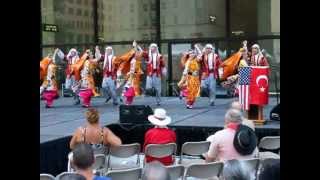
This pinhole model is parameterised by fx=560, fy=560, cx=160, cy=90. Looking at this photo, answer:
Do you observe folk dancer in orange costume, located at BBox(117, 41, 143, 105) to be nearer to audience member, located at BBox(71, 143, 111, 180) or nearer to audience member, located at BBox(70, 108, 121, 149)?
audience member, located at BBox(70, 108, 121, 149)

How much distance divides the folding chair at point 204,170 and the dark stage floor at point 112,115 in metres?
2.88

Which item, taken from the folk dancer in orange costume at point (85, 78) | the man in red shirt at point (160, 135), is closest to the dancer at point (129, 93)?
the folk dancer in orange costume at point (85, 78)

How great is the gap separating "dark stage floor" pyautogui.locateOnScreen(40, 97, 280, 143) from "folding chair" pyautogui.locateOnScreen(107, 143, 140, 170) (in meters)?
1.36

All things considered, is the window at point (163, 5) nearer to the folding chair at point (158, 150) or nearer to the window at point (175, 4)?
the window at point (175, 4)

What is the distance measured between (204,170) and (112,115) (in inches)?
259

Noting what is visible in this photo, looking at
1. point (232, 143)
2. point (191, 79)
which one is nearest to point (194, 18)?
point (191, 79)

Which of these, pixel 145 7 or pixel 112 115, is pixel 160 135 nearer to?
pixel 112 115

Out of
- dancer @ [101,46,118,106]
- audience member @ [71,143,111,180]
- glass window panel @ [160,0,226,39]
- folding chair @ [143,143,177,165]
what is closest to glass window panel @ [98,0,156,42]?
glass window panel @ [160,0,226,39]

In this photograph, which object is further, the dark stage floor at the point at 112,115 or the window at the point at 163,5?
the window at the point at 163,5

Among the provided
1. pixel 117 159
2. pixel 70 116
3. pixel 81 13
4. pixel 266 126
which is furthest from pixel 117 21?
pixel 117 159

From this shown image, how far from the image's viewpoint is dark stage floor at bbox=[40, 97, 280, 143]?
28.0ft

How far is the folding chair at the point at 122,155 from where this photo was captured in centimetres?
562

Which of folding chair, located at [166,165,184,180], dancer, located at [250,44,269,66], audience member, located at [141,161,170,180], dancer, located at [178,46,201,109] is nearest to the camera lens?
audience member, located at [141,161,170,180]
